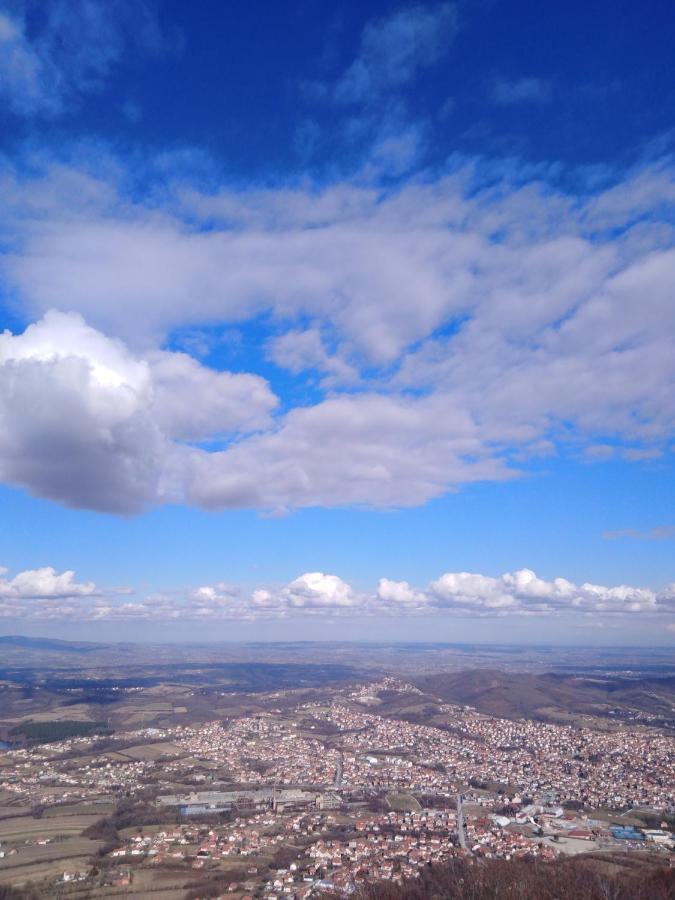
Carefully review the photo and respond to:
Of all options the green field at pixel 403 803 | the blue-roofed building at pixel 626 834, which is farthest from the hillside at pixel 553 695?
the blue-roofed building at pixel 626 834

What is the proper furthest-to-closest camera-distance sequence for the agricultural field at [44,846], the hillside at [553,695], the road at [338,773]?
the hillside at [553,695]
the road at [338,773]
the agricultural field at [44,846]

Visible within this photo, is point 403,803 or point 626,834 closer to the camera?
point 626,834

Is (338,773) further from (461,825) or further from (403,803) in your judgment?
(461,825)

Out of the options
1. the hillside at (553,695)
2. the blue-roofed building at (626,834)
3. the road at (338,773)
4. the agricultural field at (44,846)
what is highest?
the agricultural field at (44,846)

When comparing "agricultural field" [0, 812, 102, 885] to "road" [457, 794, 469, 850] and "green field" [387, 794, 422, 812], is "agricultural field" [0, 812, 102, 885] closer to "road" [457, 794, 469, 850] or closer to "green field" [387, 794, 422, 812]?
"road" [457, 794, 469, 850]

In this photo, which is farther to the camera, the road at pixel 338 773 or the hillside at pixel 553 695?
the hillside at pixel 553 695

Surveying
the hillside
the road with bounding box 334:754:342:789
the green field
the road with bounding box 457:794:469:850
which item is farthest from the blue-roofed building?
the hillside

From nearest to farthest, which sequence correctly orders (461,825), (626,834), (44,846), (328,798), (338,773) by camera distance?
(44,846) → (626,834) → (461,825) → (328,798) → (338,773)

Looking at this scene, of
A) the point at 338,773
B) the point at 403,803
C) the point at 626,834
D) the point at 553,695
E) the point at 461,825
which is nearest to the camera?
the point at 626,834

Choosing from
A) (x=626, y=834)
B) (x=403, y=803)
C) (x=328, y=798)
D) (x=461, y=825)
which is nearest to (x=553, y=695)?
(x=403, y=803)

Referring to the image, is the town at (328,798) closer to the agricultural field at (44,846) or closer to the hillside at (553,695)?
the agricultural field at (44,846)

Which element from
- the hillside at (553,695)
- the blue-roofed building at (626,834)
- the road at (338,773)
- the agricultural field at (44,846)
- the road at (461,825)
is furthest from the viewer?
the hillside at (553,695)
